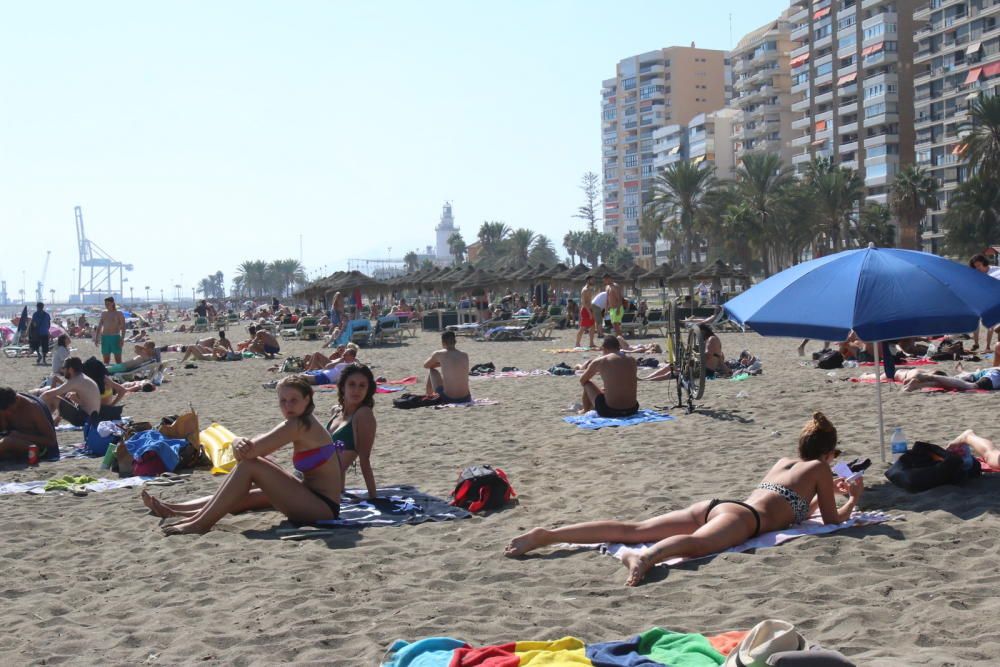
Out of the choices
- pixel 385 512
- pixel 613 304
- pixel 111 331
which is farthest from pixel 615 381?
pixel 111 331

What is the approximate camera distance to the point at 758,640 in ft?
11.2

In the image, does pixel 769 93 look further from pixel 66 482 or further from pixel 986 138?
pixel 66 482

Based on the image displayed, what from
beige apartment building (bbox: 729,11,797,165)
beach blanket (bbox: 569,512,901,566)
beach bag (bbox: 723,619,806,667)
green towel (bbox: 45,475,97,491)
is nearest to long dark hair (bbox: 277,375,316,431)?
beach blanket (bbox: 569,512,901,566)

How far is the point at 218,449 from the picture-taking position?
8711 mm

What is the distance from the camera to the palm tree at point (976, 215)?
47.1 meters

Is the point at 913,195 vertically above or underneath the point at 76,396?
above

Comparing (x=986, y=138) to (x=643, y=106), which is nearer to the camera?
(x=986, y=138)

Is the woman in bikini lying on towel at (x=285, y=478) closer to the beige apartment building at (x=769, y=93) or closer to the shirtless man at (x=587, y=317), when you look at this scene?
the shirtless man at (x=587, y=317)

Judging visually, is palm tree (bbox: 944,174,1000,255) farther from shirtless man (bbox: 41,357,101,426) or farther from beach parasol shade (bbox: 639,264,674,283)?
shirtless man (bbox: 41,357,101,426)

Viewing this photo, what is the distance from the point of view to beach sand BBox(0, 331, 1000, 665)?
4.10 metres

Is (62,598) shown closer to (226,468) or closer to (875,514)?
(226,468)

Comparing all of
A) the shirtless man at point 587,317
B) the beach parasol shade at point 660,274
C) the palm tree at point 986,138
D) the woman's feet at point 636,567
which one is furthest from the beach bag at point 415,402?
the palm tree at point 986,138

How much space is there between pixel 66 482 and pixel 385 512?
9.51 ft

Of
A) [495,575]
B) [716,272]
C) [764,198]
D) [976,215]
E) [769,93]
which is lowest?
[495,575]
